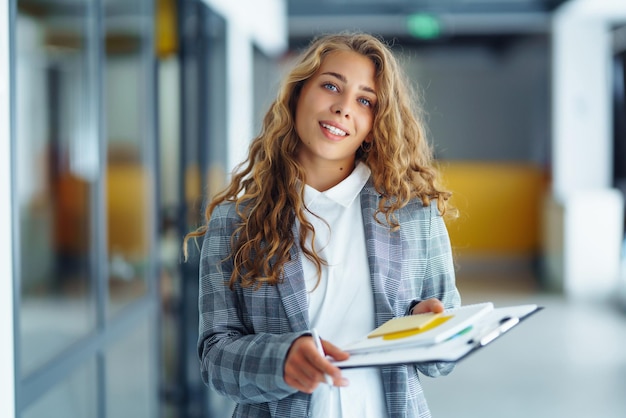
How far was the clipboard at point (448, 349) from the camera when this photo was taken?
3.87ft

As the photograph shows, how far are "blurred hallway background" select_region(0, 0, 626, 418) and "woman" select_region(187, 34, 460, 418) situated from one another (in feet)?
1.20

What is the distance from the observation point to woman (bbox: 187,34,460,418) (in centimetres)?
146

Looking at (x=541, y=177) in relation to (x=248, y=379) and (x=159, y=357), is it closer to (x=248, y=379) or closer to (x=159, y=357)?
(x=159, y=357)

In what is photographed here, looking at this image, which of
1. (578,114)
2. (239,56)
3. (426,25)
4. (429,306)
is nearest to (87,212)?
(429,306)

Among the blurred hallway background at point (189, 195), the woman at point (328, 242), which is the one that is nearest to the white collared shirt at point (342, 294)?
the woman at point (328, 242)

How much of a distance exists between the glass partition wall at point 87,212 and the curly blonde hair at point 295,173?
73cm

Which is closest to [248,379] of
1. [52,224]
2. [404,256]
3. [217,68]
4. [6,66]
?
[404,256]

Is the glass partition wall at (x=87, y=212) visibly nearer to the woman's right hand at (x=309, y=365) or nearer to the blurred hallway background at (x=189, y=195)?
the blurred hallway background at (x=189, y=195)

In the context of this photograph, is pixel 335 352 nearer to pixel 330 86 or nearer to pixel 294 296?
pixel 294 296

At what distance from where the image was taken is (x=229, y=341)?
4.71 feet

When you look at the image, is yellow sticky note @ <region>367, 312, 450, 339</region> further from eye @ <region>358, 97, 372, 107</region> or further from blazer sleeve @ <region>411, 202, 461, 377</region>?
eye @ <region>358, 97, 372, 107</region>

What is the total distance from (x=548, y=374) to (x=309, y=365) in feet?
15.9

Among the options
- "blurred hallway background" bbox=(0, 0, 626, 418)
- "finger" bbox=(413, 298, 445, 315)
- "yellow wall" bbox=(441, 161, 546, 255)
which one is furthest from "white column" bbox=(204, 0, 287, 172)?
"yellow wall" bbox=(441, 161, 546, 255)

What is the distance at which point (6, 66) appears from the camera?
6.26 ft
